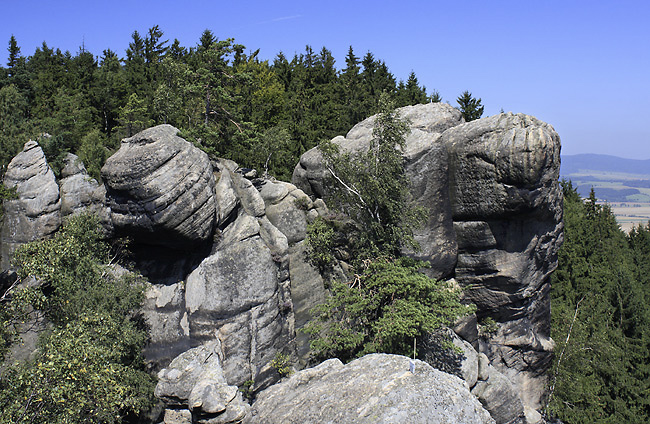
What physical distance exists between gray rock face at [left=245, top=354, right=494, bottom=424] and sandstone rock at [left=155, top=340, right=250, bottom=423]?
16.9 feet

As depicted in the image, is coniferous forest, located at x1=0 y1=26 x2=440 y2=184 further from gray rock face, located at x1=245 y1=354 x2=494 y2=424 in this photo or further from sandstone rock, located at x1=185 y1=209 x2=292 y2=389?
gray rock face, located at x1=245 y1=354 x2=494 y2=424

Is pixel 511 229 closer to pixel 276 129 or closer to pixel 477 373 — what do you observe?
pixel 477 373

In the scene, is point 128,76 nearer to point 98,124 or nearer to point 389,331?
point 98,124

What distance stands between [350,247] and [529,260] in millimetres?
12520

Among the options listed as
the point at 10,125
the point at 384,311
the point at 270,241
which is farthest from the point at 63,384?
the point at 10,125

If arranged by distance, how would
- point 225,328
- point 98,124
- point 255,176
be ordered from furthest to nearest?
point 98,124
point 255,176
point 225,328

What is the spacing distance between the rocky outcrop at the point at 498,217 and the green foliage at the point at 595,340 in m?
2.96

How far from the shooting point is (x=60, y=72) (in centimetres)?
5316

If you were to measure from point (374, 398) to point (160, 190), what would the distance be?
17.0 m

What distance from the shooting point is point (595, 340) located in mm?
38250

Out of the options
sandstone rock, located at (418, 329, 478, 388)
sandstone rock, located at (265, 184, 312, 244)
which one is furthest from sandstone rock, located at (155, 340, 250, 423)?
sandstone rock, located at (418, 329, 478, 388)

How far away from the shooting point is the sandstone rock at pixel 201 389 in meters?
21.1

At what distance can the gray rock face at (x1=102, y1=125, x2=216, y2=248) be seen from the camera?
24781 millimetres

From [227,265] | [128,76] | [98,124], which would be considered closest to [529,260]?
[227,265]
